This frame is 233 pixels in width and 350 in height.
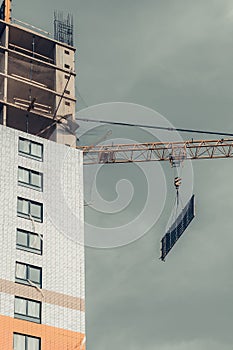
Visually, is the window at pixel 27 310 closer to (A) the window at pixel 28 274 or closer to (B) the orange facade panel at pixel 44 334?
(B) the orange facade panel at pixel 44 334

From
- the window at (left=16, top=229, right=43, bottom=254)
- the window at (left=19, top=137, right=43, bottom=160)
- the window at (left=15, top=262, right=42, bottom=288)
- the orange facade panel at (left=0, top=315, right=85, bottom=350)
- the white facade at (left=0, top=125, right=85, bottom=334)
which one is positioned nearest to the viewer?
the orange facade panel at (left=0, top=315, right=85, bottom=350)

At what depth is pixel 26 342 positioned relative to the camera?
94.1 m

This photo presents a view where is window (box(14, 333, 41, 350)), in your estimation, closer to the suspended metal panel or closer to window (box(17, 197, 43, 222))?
window (box(17, 197, 43, 222))

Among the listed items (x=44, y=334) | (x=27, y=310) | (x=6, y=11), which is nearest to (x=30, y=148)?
(x=27, y=310)

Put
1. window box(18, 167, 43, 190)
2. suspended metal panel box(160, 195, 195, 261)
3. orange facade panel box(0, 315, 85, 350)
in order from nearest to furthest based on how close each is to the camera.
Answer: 1. orange facade panel box(0, 315, 85, 350)
2. window box(18, 167, 43, 190)
3. suspended metal panel box(160, 195, 195, 261)

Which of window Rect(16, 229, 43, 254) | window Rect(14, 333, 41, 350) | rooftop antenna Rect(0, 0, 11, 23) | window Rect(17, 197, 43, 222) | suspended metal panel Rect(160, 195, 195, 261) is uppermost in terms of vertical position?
rooftop antenna Rect(0, 0, 11, 23)

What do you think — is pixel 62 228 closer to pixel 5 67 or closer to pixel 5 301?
pixel 5 301

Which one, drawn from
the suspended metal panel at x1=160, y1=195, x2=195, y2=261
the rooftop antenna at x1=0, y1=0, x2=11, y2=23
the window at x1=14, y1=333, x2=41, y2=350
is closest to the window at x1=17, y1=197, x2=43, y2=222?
the window at x1=14, y1=333, x2=41, y2=350

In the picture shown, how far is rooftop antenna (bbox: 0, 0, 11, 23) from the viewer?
12701 centimetres

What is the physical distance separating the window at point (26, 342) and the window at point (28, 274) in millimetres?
5849

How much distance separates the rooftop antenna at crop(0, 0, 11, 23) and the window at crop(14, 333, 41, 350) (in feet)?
153

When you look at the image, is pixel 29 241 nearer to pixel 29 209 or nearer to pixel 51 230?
pixel 51 230

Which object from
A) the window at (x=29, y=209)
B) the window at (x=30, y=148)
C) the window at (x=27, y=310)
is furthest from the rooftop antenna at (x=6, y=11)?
the window at (x=27, y=310)

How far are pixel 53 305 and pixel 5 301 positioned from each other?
5204 millimetres
